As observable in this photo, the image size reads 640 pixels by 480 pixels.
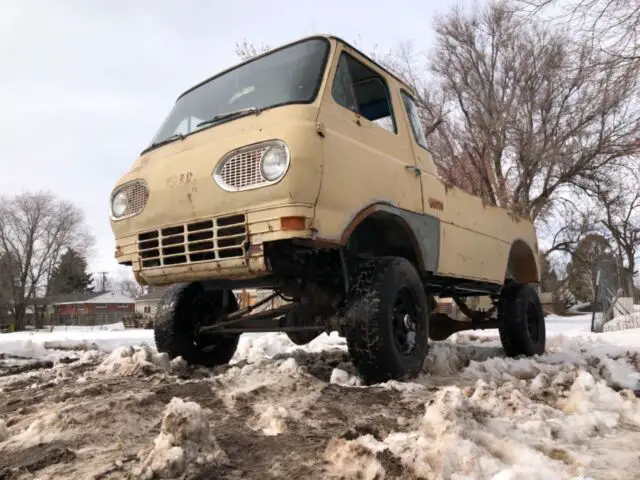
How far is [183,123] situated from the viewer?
16.0ft

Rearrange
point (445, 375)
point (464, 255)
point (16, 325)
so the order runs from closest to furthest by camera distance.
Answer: point (445, 375), point (464, 255), point (16, 325)

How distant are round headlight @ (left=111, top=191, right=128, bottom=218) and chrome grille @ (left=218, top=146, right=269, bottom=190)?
1.08m

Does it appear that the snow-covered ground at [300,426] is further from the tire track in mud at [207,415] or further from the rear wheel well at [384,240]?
the rear wheel well at [384,240]

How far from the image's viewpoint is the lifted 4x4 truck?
11.8 ft

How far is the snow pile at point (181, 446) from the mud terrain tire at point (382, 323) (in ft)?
5.51

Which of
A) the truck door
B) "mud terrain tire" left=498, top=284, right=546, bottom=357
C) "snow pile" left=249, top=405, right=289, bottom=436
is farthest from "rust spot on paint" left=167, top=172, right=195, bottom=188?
"mud terrain tire" left=498, top=284, right=546, bottom=357

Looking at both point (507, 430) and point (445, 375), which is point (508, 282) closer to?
point (445, 375)

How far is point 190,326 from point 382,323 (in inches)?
83.1

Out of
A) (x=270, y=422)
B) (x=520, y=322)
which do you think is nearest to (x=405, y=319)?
(x=270, y=422)

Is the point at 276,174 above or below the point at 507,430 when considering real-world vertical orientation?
above

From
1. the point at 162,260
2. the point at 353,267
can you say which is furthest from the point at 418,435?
the point at 162,260

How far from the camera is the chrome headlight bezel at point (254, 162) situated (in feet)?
11.6

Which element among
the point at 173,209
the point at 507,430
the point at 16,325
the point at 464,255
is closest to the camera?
the point at 507,430

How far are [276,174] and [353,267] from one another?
1.17 meters
